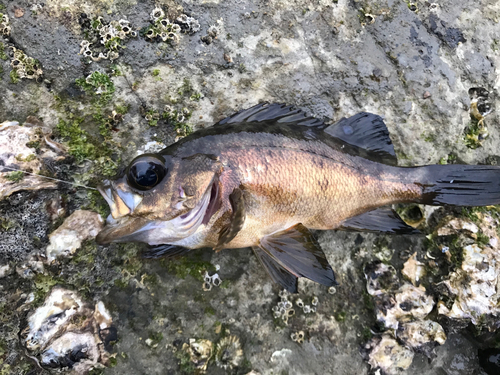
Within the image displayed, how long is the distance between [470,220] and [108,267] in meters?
2.95

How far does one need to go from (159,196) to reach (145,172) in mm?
164

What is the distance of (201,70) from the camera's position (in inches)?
107

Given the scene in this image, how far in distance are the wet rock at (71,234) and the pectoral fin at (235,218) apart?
0.99 m

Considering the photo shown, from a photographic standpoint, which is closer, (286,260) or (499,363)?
(286,260)

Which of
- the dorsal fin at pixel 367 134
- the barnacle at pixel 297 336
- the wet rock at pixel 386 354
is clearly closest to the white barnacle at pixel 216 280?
the barnacle at pixel 297 336

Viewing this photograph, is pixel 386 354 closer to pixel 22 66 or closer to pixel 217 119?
pixel 217 119

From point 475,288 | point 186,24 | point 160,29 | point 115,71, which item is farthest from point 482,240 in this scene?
point 115,71

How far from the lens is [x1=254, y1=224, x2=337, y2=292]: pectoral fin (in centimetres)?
224

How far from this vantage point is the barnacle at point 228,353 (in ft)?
7.87

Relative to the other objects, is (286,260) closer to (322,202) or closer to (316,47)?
(322,202)

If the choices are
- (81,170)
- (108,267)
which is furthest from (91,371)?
(81,170)

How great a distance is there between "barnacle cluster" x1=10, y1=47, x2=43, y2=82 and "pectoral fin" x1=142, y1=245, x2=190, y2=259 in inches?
64.1

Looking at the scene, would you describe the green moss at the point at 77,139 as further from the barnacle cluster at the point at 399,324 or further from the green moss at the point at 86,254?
the barnacle cluster at the point at 399,324

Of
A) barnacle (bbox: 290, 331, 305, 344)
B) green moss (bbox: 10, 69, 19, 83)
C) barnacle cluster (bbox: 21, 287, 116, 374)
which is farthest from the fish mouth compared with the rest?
green moss (bbox: 10, 69, 19, 83)
